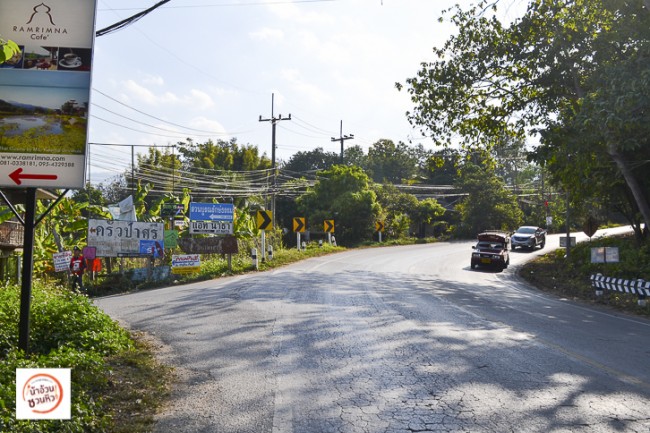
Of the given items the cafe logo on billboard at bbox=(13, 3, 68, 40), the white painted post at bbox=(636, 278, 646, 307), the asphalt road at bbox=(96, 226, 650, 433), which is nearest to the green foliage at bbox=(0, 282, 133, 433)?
the asphalt road at bbox=(96, 226, 650, 433)

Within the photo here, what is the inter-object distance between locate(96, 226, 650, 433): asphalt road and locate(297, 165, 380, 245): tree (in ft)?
97.2

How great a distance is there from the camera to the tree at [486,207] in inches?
2036

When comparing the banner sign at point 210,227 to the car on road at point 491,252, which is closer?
the banner sign at point 210,227

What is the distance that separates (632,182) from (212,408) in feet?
57.1

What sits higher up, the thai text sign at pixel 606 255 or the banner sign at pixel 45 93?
the banner sign at pixel 45 93

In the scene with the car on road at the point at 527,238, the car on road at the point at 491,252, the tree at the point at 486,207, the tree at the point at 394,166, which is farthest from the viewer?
the tree at the point at 394,166

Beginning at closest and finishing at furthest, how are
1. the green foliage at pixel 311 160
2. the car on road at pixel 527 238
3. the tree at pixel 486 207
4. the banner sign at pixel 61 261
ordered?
the banner sign at pixel 61 261, the car on road at pixel 527 238, the tree at pixel 486 207, the green foliage at pixel 311 160

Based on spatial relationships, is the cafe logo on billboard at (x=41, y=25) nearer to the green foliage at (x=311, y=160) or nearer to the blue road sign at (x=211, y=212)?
the blue road sign at (x=211, y=212)

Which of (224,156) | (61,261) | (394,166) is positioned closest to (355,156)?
(394,166)

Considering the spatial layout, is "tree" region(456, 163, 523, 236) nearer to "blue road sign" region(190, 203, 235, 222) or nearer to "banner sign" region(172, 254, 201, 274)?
"blue road sign" region(190, 203, 235, 222)

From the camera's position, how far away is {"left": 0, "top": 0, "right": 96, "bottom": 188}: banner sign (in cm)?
572

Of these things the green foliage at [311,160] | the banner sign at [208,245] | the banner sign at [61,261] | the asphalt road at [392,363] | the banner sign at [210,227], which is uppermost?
the green foliage at [311,160]

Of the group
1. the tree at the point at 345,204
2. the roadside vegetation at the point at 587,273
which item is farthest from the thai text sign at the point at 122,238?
the tree at the point at 345,204

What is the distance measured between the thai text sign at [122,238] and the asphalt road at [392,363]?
625cm
